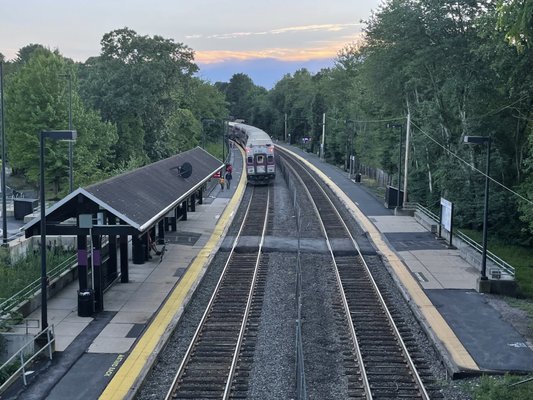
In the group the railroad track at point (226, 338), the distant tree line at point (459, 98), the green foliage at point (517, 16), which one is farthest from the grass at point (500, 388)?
the distant tree line at point (459, 98)

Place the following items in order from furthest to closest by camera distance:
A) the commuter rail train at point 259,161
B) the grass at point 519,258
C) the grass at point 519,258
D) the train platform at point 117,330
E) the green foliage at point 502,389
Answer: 1. the commuter rail train at point 259,161
2. the grass at point 519,258
3. the grass at point 519,258
4. the train platform at point 117,330
5. the green foliage at point 502,389

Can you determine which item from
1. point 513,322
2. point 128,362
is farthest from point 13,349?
point 513,322

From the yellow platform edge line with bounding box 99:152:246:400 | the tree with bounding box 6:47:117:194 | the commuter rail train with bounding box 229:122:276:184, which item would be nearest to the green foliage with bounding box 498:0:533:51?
the yellow platform edge line with bounding box 99:152:246:400

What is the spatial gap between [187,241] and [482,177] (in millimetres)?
16568

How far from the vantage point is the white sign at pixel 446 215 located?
27719 millimetres

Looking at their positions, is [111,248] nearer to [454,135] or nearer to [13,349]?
[13,349]

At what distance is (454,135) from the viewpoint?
3769 centimetres

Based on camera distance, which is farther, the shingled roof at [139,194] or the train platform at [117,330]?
the shingled roof at [139,194]

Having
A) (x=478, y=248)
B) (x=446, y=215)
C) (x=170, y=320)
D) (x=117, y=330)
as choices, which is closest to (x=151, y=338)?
(x=117, y=330)

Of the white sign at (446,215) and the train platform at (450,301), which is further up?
the white sign at (446,215)

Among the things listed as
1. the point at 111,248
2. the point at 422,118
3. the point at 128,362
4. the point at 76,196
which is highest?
the point at 422,118

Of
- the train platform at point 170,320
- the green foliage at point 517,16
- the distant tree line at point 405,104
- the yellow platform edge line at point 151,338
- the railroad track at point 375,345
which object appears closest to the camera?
the yellow platform edge line at point 151,338

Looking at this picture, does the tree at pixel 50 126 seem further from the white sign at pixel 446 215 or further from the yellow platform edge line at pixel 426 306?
the white sign at pixel 446 215

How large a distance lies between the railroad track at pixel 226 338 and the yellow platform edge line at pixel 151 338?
2.79ft
